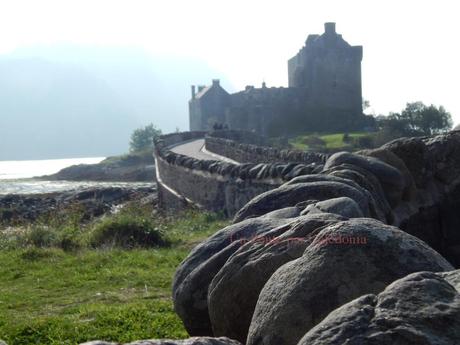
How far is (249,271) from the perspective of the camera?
4.51m

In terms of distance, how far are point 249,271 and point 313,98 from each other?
74776mm

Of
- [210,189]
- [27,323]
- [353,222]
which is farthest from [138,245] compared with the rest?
[353,222]

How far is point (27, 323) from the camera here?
22.0 feet

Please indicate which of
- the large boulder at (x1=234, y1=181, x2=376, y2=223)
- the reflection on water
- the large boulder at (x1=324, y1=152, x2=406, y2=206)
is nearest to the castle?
the reflection on water

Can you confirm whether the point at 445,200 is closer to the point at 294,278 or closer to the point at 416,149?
the point at 416,149

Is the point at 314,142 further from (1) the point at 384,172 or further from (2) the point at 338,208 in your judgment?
(2) the point at 338,208

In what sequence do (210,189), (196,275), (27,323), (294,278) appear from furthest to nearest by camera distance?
(210,189) → (27,323) → (196,275) → (294,278)

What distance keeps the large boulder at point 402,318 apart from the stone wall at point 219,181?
8.46 metres

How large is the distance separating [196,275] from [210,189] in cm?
1215

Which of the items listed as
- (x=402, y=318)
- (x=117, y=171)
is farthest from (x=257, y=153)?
(x=117, y=171)

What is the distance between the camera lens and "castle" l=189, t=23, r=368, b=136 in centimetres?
7638

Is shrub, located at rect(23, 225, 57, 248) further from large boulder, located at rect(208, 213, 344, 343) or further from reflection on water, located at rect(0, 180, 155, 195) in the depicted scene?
reflection on water, located at rect(0, 180, 155, 195)

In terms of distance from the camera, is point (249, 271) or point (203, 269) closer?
point (249, 271)

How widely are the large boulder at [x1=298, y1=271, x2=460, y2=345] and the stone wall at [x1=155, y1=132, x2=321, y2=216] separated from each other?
846 centimetres
